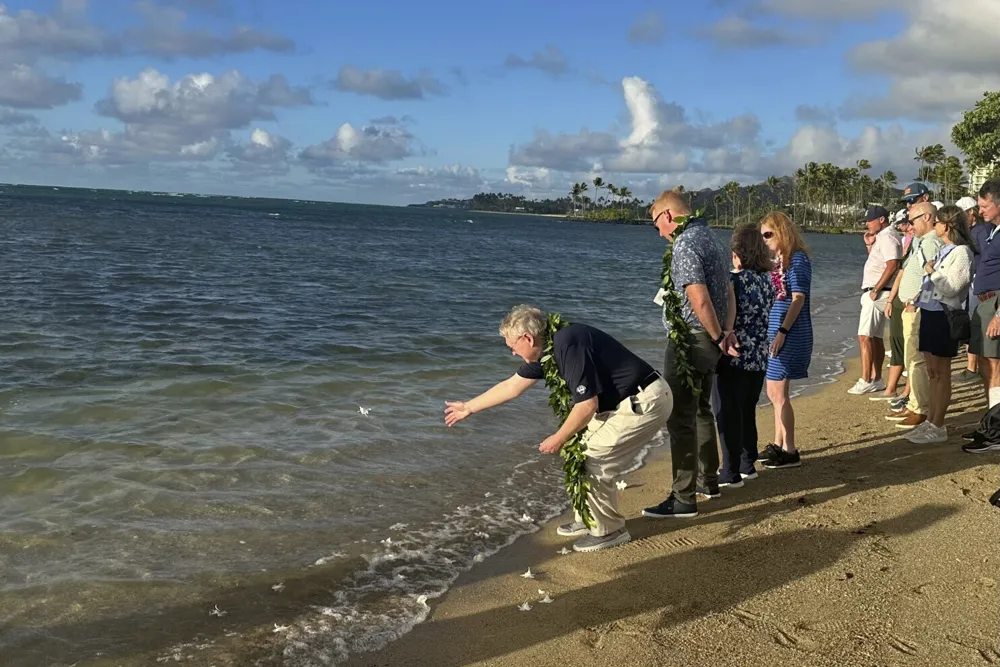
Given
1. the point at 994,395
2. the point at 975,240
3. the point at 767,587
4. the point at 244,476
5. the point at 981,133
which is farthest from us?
the point at 981,133

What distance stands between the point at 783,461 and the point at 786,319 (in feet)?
4.00

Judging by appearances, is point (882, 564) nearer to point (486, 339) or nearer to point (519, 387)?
point (519, 387)

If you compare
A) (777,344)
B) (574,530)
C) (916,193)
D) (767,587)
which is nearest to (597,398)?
(574,530)

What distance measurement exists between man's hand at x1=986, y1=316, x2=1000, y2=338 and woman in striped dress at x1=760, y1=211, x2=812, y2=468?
4.96ft

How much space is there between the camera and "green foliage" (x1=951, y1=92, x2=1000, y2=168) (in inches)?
2357

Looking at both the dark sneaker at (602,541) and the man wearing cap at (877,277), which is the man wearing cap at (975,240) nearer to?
the man wearing cap at (877,277)

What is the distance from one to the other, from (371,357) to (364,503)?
6.39 metres

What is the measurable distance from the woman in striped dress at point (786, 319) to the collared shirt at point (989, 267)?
1.56 meters

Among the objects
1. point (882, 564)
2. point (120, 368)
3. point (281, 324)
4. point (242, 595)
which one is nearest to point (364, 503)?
point (242, 595)

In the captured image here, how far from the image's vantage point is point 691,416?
5512mm

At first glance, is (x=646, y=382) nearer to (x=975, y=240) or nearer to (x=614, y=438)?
(x=614, y=438)

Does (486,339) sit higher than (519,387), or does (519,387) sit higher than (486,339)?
(519,387)

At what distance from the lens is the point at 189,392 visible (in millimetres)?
9539

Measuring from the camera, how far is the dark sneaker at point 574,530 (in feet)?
17.8
